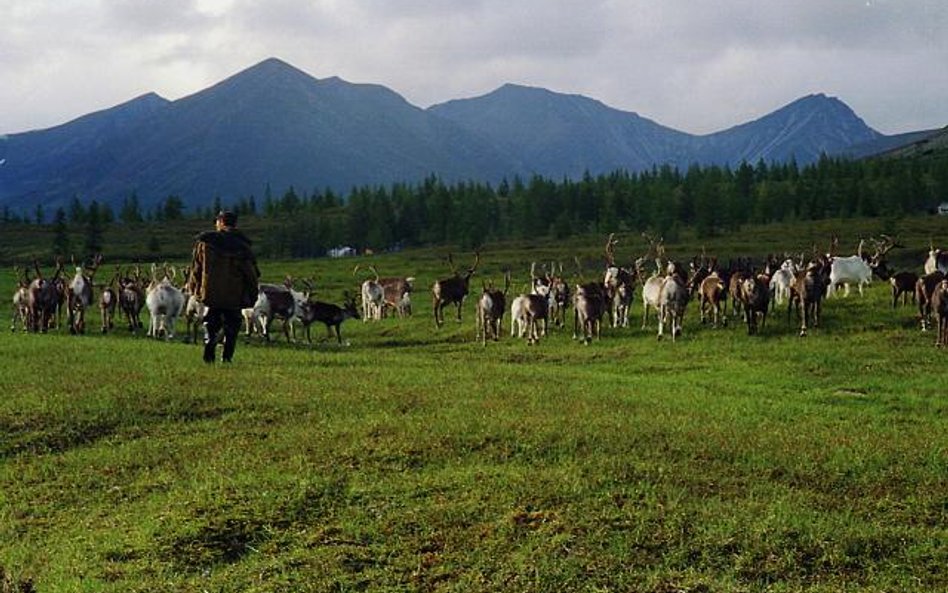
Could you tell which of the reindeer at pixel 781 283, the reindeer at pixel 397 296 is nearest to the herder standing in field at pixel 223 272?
the reindeer at pixel 781 283

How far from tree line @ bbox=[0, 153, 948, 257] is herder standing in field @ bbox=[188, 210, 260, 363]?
110186mm

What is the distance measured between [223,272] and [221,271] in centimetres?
5

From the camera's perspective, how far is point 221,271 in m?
18.4

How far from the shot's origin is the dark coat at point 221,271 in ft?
60.0

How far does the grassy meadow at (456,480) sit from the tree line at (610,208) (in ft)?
364

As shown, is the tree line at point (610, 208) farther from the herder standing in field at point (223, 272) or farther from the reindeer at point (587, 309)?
the herder standing in field at point (223, 272)

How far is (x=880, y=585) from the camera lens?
859 cm

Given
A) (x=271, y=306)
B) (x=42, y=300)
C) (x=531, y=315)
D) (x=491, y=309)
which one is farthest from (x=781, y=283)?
(x=42, y=300)

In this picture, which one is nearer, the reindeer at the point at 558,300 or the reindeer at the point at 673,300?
the reindeer at the point at 673,300

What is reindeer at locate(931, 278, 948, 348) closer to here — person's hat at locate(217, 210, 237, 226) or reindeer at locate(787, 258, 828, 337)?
reindeer at locate(787, 258, 828, 337)

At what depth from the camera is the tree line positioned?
13362 cm

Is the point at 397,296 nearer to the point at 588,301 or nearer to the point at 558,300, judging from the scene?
the point at 558,300

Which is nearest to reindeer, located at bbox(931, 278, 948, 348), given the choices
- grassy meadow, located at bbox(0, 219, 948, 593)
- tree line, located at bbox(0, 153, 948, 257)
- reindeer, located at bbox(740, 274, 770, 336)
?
reindeer, located at bbox(740, 274, 770, 336)

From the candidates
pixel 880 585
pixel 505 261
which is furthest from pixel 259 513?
pixel 505 261
